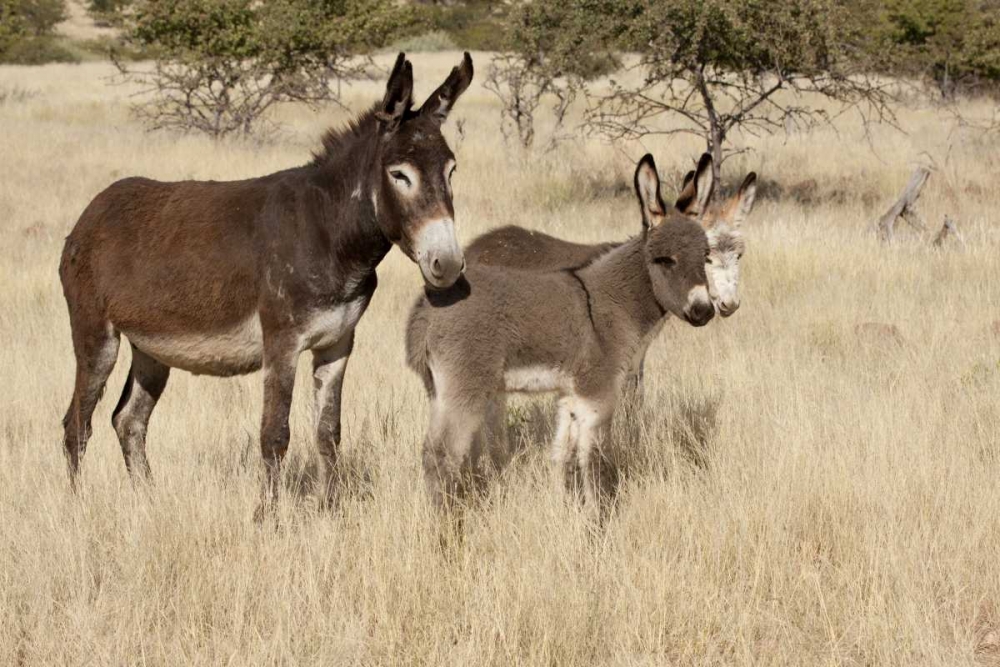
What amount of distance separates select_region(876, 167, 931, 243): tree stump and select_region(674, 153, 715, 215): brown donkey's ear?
7365 millimetres

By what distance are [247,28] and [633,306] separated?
1873 centimetres

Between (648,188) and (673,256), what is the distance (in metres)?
0.35

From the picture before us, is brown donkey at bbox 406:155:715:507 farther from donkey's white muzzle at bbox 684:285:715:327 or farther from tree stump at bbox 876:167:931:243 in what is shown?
tree stump at bbox 876:167:931:243

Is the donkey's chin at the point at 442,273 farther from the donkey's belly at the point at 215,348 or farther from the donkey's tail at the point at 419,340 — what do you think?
the donkey's belly at the point at 215,348

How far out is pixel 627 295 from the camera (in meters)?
4.93

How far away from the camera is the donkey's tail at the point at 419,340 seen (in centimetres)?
457

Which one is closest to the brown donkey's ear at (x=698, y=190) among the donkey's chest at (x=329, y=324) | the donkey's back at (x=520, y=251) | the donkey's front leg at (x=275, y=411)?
the donkey's back at (x=520, y=251)

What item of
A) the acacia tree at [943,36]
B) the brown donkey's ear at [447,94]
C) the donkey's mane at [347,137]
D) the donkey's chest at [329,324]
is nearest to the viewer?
the brown donkey's ear at [447,94]

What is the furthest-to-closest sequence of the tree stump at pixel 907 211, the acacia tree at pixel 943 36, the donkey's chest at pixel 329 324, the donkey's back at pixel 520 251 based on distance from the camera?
the acacia tree at pixel 943 36, the tree stump at pixel 907 211, the donkey's back at pixel 520 251, the donkey's chest at pixel 329 324

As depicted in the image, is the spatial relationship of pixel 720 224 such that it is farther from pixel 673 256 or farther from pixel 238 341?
pixel 238 341

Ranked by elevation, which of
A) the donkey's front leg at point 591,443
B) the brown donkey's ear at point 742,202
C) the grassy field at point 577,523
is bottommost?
the grassy field at point 577,523

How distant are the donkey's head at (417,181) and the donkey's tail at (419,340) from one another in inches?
17.2

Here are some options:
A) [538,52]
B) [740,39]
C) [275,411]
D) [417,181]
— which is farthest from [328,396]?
[538,52]

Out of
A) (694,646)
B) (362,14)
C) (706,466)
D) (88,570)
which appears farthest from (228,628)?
(362,14)
